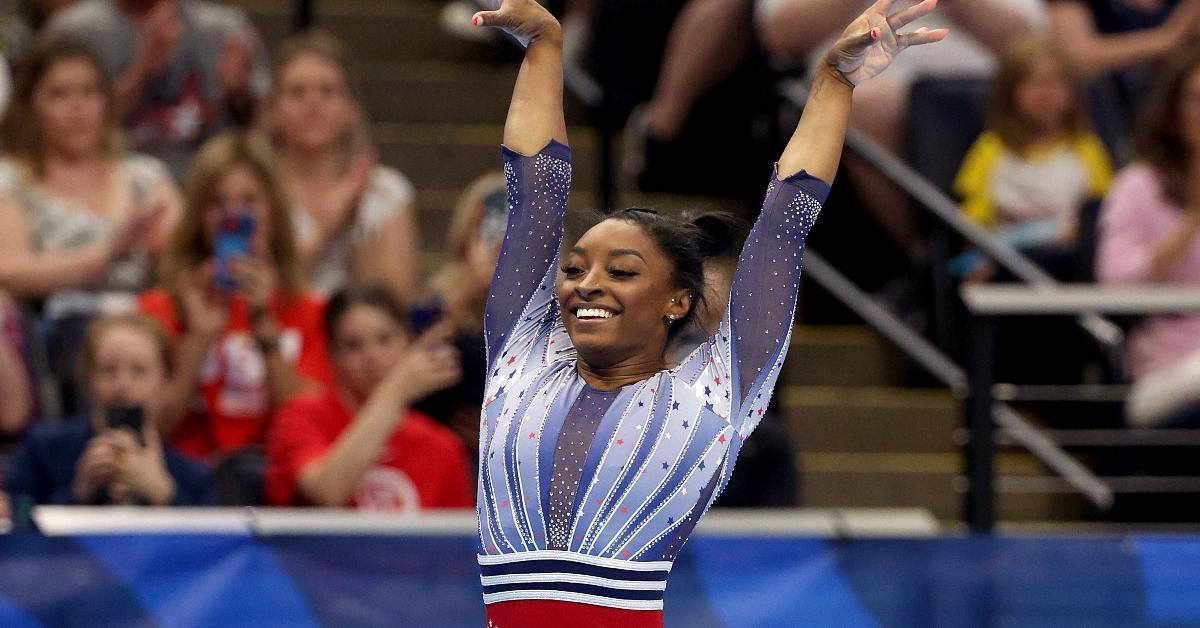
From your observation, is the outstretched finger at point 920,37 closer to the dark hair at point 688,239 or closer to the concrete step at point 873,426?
the dark hair at point 688,239

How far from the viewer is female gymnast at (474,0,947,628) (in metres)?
2.76

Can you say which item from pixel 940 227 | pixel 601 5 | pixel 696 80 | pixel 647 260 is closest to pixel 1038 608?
pixel 647 260

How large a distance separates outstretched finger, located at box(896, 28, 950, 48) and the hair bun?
43cm

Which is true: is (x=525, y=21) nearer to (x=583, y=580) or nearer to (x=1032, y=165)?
(x=583, y=580)

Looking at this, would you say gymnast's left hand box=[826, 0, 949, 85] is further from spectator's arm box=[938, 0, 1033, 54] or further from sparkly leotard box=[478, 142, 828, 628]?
spectator's arm box=[938, 0, 1033, 54]

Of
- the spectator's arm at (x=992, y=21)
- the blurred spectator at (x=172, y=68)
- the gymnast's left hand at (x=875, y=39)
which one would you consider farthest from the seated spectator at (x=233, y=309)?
the spectator's arm at (x=992, y=21)

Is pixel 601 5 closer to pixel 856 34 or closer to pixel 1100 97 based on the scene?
pixel 1100 97

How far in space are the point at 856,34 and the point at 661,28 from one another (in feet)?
11.5

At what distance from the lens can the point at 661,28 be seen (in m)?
6.18

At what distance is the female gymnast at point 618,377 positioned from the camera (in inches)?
109

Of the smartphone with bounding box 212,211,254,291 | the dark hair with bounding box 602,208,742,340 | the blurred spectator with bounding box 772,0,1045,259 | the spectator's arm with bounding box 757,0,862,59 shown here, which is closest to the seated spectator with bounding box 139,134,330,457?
the smartphone with bounding box 212,211,254,291

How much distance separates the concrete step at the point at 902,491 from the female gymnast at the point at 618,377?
276cm

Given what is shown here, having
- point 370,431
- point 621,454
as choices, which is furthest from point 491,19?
point 370,431

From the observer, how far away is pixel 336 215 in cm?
539
